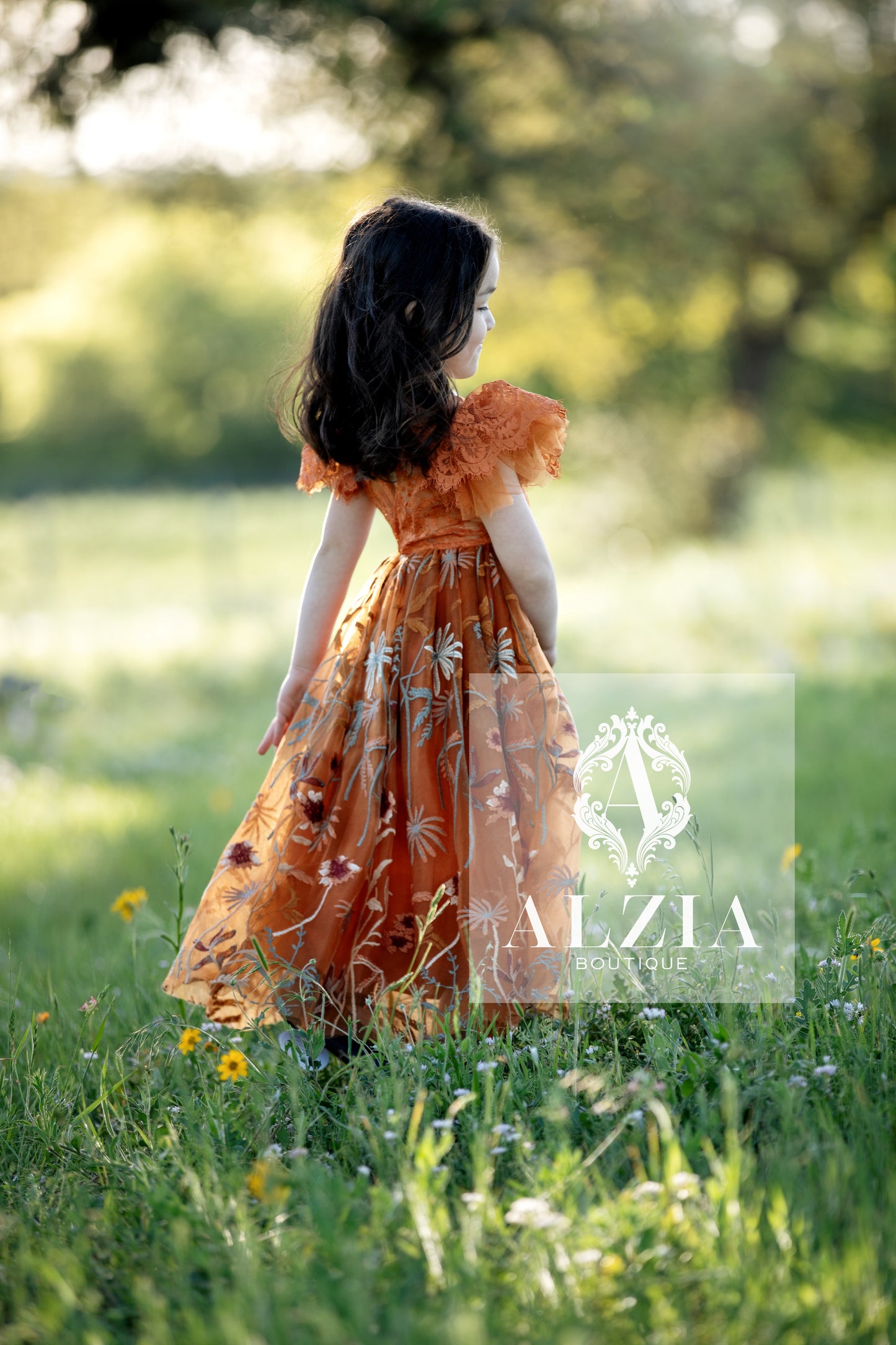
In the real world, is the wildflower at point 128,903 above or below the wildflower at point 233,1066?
above

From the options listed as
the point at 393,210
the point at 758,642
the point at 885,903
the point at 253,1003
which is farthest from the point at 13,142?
the point at 758,642

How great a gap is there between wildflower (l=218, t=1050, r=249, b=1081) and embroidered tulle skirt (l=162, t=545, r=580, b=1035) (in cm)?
16

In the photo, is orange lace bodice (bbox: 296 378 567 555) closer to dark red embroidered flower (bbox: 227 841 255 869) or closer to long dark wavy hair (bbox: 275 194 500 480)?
long dark wavy hair (bbox: 275 194 500 480)

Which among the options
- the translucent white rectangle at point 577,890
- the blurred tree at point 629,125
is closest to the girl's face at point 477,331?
the translucent white rectangle at point 577,890

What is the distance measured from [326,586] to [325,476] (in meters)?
0.25

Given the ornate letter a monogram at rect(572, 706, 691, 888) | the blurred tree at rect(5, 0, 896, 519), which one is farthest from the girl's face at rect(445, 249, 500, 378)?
the blurred tree at rect(5, 0, 896, 519)

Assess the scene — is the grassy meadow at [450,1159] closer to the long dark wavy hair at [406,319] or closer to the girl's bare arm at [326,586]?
the girl's bare arm at [326,586]

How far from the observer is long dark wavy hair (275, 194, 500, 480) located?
2.17 m

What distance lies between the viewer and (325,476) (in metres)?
2.39

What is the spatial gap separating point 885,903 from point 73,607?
10.3 m

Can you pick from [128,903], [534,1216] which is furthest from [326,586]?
[534,1216]

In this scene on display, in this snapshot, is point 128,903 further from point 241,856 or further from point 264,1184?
point 264,1184

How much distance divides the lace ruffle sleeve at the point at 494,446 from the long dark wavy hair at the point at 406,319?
4 centimetres

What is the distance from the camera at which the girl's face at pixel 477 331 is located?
2.21m
